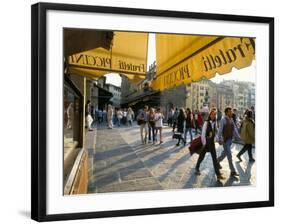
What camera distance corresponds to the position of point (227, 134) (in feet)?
13.7

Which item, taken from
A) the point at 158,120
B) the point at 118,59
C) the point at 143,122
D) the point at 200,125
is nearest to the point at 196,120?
the point at 200,125

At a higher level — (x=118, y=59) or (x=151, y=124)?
(x=118, y=59)

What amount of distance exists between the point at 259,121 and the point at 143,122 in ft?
2.97

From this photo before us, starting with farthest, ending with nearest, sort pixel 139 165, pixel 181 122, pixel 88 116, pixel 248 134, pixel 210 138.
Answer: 1. pixel 248 134
2. pixel 210 138
3. pixel 181 122
4. pixel 139 165
5. pixel 88 116

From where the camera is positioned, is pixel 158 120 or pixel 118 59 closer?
pixel 118 59

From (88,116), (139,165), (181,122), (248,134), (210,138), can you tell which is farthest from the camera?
(248,134)

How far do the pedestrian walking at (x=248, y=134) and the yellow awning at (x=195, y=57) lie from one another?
1.25 ft

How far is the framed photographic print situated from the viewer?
11.7ft

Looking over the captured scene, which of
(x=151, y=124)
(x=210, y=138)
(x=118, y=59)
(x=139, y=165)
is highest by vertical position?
(x=118, y=59)

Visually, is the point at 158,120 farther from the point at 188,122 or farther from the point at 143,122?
the point at 188,122

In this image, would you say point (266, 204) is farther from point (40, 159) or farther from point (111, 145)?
point (40, 159)

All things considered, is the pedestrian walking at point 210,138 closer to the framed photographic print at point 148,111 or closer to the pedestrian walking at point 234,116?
the framed photographic print at point 148,111

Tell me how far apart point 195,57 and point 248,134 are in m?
0.70

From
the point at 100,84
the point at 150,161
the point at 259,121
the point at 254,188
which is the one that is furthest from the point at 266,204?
the point at 100,84
